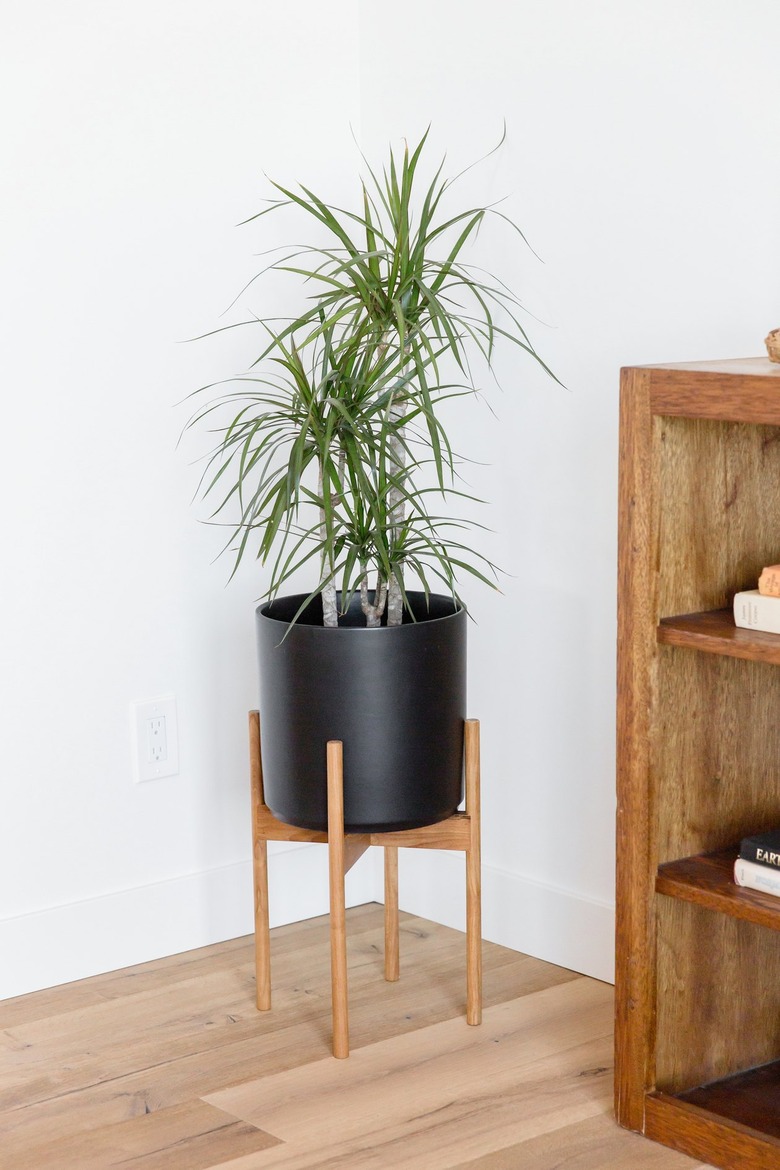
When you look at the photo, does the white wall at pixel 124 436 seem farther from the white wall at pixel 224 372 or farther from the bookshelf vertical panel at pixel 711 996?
the bookshelf vertical panel at pixel 711 996

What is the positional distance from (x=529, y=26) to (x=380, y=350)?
65 cm

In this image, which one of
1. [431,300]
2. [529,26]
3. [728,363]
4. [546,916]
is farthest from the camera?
[546,916]

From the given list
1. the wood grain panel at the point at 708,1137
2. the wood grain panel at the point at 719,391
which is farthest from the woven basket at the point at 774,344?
the wood grain panel at the point at 708,1137

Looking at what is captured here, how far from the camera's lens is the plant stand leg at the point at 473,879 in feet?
7.16

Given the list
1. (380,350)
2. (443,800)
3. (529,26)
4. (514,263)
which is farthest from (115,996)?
(529,26)

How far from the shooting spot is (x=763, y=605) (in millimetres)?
1713

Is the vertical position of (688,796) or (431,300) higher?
(431,300)

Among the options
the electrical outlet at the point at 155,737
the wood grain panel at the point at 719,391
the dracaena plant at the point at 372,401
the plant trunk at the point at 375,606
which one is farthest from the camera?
the electrical outlet at the point at 155,737

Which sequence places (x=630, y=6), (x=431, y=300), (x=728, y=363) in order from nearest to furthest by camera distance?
(x=728, y=363)
(x=431, y=300)
(x=630, y=6)

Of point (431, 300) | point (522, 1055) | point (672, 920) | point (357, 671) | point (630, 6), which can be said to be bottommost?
point (522, 1055)

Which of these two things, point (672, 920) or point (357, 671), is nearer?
point (672, 920)

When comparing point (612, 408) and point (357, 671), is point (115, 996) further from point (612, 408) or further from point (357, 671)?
point (612, 408)

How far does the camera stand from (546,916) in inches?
96.7

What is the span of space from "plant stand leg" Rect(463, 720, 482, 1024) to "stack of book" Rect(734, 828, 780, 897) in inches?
19.6
